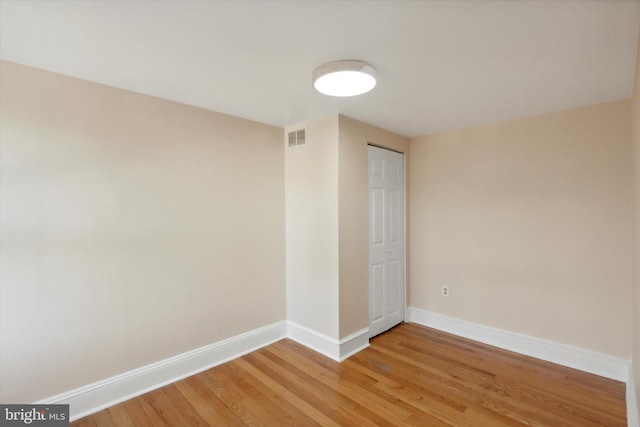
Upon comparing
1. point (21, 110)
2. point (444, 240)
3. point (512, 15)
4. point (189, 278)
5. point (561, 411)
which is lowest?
point (561, 411)

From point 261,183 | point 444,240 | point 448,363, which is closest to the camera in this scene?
point 448,363

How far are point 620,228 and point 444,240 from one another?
1.43 m

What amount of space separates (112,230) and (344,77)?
193cm

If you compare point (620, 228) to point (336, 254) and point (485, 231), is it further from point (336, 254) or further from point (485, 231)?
point (336, 254)

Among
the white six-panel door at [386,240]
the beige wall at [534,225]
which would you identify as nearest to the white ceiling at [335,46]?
the beige wall at [534,225]

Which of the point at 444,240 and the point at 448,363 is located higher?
the point at 444,240

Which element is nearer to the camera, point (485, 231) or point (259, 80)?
point (259, 80)

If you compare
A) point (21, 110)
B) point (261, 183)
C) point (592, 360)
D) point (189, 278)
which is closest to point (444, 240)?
point (592, 360)

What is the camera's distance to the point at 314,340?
2.95 meters

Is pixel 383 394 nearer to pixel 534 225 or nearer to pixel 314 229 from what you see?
pixel 314 229

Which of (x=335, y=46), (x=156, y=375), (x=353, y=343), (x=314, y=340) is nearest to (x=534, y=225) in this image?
(x=353, y=343)

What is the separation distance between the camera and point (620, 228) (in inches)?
93.6

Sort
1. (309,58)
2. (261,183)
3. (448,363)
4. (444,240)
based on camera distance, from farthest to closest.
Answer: (444,240), (261,183), (448,363), (309,58)

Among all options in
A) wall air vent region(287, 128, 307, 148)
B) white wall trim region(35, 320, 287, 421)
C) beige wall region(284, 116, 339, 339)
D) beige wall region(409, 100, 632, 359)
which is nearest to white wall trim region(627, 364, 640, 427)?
beige wall region(409, 100, 632, 359)
